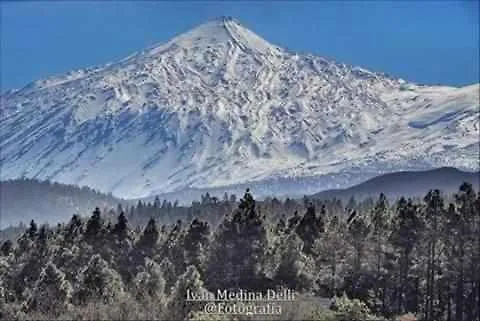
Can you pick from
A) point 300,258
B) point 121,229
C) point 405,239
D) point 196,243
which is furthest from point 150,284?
point 405,239

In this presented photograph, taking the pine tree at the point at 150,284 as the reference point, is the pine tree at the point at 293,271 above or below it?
above

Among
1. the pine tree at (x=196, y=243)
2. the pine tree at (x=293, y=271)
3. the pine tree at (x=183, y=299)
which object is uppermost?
the pine tree at (x=196, y=243)

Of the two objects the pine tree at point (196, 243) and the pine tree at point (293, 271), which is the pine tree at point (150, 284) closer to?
the pine tree at point (293, 271)

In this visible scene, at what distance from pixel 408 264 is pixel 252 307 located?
44.4 metres

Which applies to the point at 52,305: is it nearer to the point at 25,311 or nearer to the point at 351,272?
the point at 25,311

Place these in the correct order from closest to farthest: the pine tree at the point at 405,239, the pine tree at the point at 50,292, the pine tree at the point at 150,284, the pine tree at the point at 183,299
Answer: the pine tree at the point at 183,299 → the pine tree at the point at 150,284 → the pine tree at the point at 50,292 → the pine tree at the point at 405,239

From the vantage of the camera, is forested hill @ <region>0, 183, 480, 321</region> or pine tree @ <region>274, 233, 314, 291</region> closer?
pine tree @ <region>274, 233, 314, 291</region>

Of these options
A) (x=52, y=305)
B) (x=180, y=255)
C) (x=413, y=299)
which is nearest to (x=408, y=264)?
(x=413, y=299)

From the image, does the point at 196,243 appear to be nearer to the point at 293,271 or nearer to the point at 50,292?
the point at 293,271

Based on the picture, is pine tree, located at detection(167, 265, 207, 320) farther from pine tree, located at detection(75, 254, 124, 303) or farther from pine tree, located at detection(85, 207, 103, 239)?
pine tree, located at detection(85, 207, 103, 239)

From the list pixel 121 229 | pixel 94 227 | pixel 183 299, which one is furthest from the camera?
pixel 121 229

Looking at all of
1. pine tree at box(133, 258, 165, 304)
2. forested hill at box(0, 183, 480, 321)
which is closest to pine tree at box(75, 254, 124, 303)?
forested hill at box(0, 183, 480, 321)

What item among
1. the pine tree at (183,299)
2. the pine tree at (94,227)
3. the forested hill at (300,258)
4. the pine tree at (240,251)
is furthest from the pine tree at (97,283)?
the pine tree at (94,227)

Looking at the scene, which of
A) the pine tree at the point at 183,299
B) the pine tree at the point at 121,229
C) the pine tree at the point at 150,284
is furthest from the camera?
the pine tree at the point at 121,229
